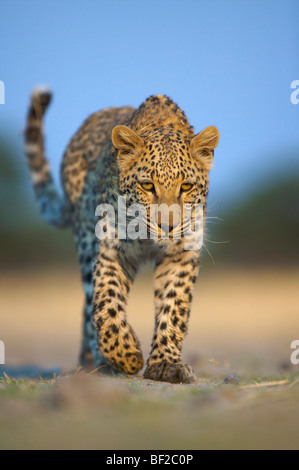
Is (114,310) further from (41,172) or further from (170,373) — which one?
(41,172)

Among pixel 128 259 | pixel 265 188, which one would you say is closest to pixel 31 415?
pixel 128 259

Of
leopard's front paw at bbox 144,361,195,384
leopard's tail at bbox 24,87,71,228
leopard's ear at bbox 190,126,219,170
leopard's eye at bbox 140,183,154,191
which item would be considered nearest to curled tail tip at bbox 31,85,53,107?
leopard's tail at bbox 24,87,71,228

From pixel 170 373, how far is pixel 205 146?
186 centimetres

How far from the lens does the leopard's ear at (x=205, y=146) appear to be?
6.12 meters

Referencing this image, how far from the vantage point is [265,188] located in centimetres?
3262

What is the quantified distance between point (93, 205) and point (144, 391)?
2491 millimetres

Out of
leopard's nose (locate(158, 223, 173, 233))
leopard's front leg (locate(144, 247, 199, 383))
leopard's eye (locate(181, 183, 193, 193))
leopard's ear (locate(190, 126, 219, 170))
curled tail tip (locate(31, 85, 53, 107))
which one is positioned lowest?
leopard's front leg (locate(144, 247, 199, 383))

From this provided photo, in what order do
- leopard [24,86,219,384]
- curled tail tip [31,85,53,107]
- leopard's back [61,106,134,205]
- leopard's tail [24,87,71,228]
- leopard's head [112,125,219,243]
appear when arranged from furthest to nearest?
leopard's tail [24,87,71,228] → curled tail tip [31,85,53,107] → leopard's back [61,106,134,205] → leopard [24,86,219,384] → leopard's head [112,125,219,243]

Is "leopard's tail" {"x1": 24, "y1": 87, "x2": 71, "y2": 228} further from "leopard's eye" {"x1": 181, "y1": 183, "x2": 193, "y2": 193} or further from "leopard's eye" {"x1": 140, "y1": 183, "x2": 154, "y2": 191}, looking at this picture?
"leopard's eye" {"x1": 181, "y1": 183, "x2": 193, "y2": 193}

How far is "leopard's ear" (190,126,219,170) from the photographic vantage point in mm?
6125

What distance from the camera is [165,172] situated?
5.83m

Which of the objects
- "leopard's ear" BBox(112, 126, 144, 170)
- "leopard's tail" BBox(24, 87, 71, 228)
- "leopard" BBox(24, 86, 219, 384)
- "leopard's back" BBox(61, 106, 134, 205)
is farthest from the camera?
"leopard's tail" BBox(24, 87, 71, 228)

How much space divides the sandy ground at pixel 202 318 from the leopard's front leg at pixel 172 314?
0.38 metres

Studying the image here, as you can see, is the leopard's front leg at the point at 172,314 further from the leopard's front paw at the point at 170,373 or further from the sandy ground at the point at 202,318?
the sandy ground at the point at 202,318
